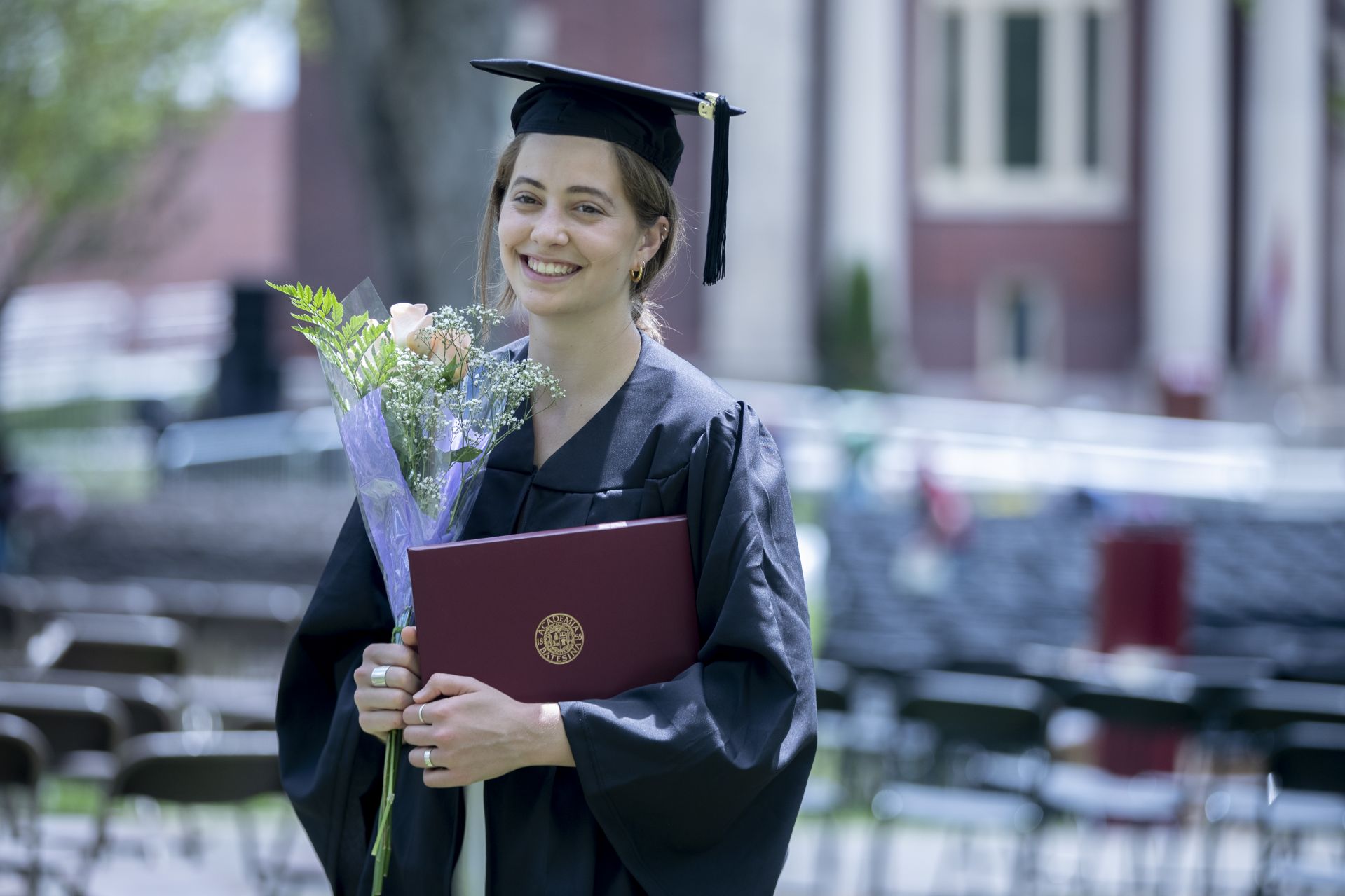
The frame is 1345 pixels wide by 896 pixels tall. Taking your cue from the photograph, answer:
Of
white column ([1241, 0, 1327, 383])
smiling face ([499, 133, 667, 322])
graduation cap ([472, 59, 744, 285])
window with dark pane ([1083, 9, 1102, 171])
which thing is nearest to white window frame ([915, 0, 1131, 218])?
window with dark pane ([1083, 9, 1102, 171])

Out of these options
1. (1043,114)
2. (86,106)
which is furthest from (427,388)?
(1043,114)

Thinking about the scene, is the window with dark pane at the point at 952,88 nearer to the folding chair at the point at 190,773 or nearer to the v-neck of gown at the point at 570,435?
the folding chair at the point at 190,773

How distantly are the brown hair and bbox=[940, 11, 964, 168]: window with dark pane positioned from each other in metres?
24.6

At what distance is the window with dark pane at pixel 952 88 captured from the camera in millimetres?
26406

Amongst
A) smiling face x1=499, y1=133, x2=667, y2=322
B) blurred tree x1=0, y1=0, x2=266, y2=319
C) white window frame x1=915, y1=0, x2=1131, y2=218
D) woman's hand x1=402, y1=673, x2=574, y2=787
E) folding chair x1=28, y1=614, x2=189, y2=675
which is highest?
white window frame x1=915, y1=0, x2=1131, y2=218

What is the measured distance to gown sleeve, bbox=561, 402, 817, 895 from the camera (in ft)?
7.29

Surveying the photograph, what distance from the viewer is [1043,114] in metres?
26.5

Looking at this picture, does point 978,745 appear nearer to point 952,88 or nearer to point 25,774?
point 25,774

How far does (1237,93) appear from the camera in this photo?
26219 mm

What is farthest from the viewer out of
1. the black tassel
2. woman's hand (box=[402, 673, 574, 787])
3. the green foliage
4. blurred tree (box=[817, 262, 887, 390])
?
blurred tree (box=[817, 262, 887, 390])

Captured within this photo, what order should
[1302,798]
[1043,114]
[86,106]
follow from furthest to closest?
[1043,114], [86,106], [1302,798]

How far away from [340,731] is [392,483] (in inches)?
17.0

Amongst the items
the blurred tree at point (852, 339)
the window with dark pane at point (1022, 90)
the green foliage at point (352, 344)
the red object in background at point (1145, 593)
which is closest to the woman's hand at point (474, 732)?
the green foliage at point (352, 344)

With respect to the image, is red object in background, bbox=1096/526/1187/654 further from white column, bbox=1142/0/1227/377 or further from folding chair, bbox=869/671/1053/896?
white column, bbox=1142/0/1227/377
